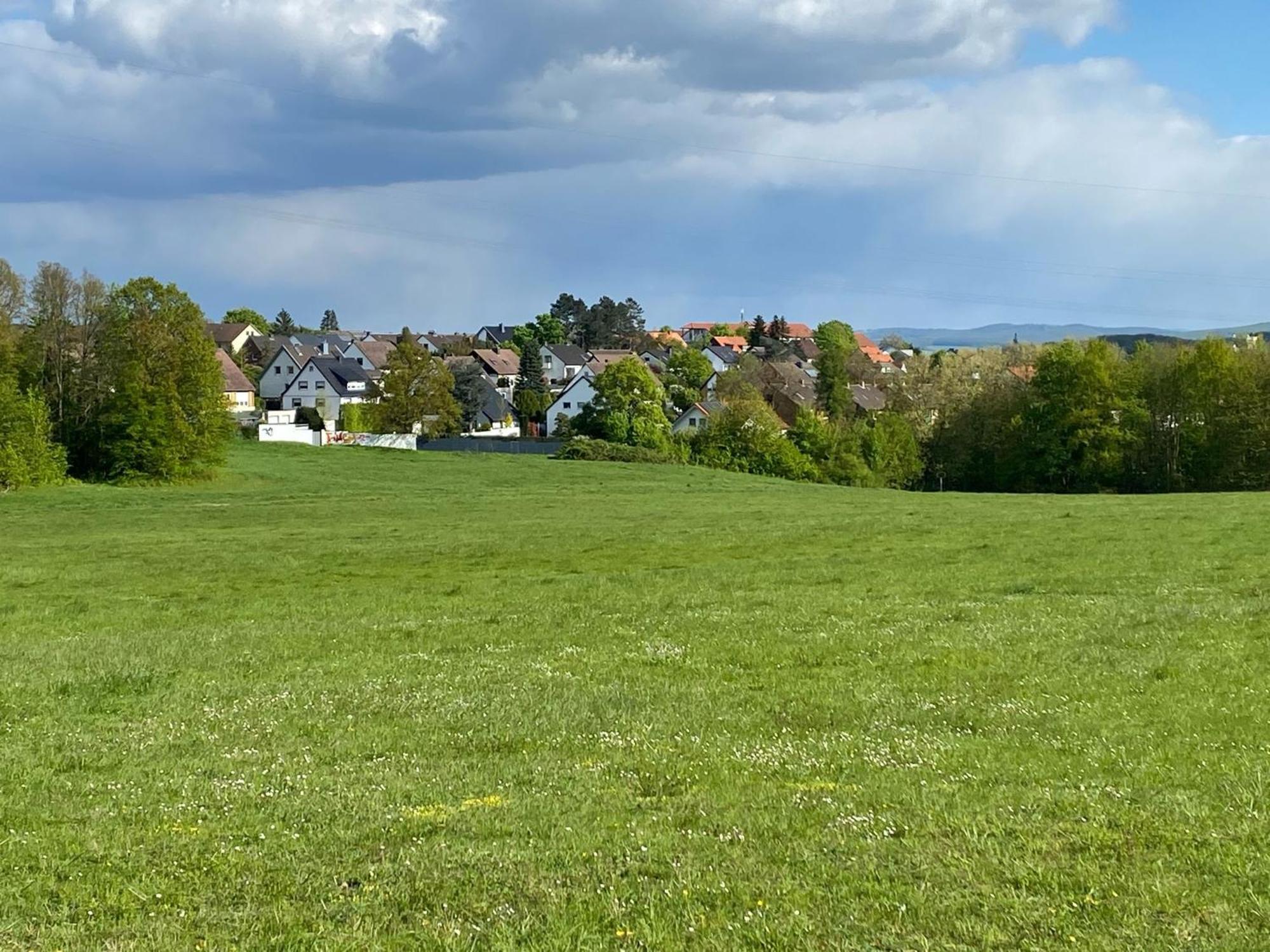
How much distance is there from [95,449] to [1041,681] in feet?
246

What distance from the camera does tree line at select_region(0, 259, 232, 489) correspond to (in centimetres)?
7631

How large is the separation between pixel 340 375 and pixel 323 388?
315 centimetres

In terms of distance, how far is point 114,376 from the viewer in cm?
7962

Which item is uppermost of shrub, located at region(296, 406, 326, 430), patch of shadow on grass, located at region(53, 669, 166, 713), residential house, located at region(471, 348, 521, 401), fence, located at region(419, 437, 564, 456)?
residential house, located at region(471, 348, 521, 401)

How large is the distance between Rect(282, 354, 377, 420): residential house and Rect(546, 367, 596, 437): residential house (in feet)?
77.9

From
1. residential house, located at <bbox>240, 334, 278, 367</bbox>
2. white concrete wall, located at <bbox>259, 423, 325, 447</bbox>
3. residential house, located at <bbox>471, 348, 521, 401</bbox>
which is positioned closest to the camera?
white concrete wall, located at <bbox>259, 423, 325, 447</bbox>

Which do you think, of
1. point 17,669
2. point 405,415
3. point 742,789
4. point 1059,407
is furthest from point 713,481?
point 742,789

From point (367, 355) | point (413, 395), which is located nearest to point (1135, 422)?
point (413, 395)

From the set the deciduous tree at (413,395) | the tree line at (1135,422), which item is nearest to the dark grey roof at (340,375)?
the deciduous tree at (413,395)

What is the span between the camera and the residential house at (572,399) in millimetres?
147375

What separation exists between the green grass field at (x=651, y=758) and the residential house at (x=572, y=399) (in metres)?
116

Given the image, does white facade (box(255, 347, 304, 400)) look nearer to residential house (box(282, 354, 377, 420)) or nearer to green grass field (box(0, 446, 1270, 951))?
residential house (box(282, 354, 377, 420))

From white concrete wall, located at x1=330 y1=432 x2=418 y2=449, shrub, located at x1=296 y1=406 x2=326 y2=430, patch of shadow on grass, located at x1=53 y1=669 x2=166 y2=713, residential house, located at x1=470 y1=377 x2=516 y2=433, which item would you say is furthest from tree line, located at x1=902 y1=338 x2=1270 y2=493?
patch of shadow on grass, located at x1=53 y1=669 x2=166 y2=713

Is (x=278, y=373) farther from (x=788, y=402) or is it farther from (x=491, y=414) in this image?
(x=788, y=402)
